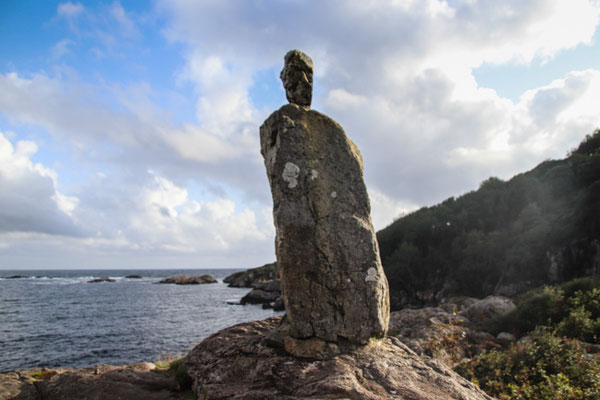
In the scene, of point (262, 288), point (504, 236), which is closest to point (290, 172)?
point (504, 236)

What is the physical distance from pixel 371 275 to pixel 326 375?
1783 millimetres

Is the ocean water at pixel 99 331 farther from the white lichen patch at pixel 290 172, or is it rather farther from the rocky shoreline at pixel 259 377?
the white lichen patch at pixel 290 172

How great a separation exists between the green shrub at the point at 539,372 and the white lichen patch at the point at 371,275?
3.90 m

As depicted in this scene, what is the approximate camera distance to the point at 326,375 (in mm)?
4754

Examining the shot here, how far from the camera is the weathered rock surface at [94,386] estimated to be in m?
5.72

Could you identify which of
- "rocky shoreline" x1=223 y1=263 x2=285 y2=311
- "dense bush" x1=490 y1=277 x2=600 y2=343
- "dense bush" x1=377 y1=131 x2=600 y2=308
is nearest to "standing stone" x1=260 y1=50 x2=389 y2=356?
"dense bush" x1=490 y1=277 x2=600 y2=343

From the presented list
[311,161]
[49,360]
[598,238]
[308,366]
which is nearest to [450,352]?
[308,366]

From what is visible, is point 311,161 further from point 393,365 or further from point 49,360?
point 49,360

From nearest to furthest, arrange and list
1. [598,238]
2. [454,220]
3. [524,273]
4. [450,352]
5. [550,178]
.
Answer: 1. [450,352]
2. [598,238]
3. [524,273]
4. [550,178]
5. [454,220]

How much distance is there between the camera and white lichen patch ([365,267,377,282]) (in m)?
5.78

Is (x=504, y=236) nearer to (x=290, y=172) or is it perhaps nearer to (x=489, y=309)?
(x=489, y=309)

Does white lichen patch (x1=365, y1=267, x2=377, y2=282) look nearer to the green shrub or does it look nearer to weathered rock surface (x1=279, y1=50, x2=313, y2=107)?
weathered rock surface (x1=279, y1=50, x2=313, y2=107)

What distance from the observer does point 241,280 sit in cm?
9962

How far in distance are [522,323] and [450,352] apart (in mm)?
4928
